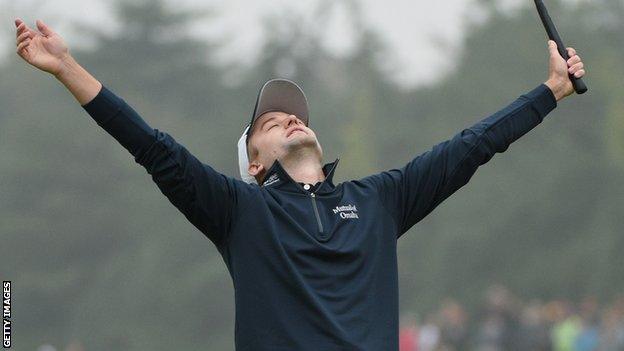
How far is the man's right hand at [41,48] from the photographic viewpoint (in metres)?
4.73

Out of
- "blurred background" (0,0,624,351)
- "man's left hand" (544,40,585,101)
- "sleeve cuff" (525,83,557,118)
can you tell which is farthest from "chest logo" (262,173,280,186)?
"blurred background" (0,0,624,351)

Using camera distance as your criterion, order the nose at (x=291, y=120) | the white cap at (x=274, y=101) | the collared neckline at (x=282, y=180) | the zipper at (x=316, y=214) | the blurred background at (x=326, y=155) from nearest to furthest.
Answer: the zipper at (x=316, y=214)
the collared neckline at (x=282, y=180)
the nose at (x=291, y=120)
the white cap at (x=274, y=101)
the blurred background at (x=326, y=155)

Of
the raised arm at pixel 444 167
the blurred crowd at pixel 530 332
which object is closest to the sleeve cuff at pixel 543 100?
the raised arm at pixel 444 167

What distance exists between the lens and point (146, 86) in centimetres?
4425

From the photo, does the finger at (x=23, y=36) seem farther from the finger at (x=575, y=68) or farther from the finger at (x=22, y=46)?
the finger at (x=575, y=68)

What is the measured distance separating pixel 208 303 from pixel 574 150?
1025 centimetres

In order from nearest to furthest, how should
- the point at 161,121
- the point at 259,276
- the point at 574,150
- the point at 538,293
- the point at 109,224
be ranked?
the point at 259,276 < the point at 538,293 < the point at 574,150 < the point at 109,224 < the point at 161,121

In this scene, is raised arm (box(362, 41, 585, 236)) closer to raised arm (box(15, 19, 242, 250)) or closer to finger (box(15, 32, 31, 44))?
raised arm (box(15, 19, 242, 250))

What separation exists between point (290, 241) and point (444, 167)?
2.46 ft

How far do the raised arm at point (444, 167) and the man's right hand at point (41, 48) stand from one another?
1.28 m

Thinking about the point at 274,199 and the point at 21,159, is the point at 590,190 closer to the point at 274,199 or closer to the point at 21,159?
the point at 21,159

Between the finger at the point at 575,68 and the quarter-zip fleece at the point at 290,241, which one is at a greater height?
the finger at the point at 575,68

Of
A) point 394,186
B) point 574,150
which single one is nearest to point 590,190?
point 574,150

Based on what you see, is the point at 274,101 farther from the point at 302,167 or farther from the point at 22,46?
the point at 22,46
